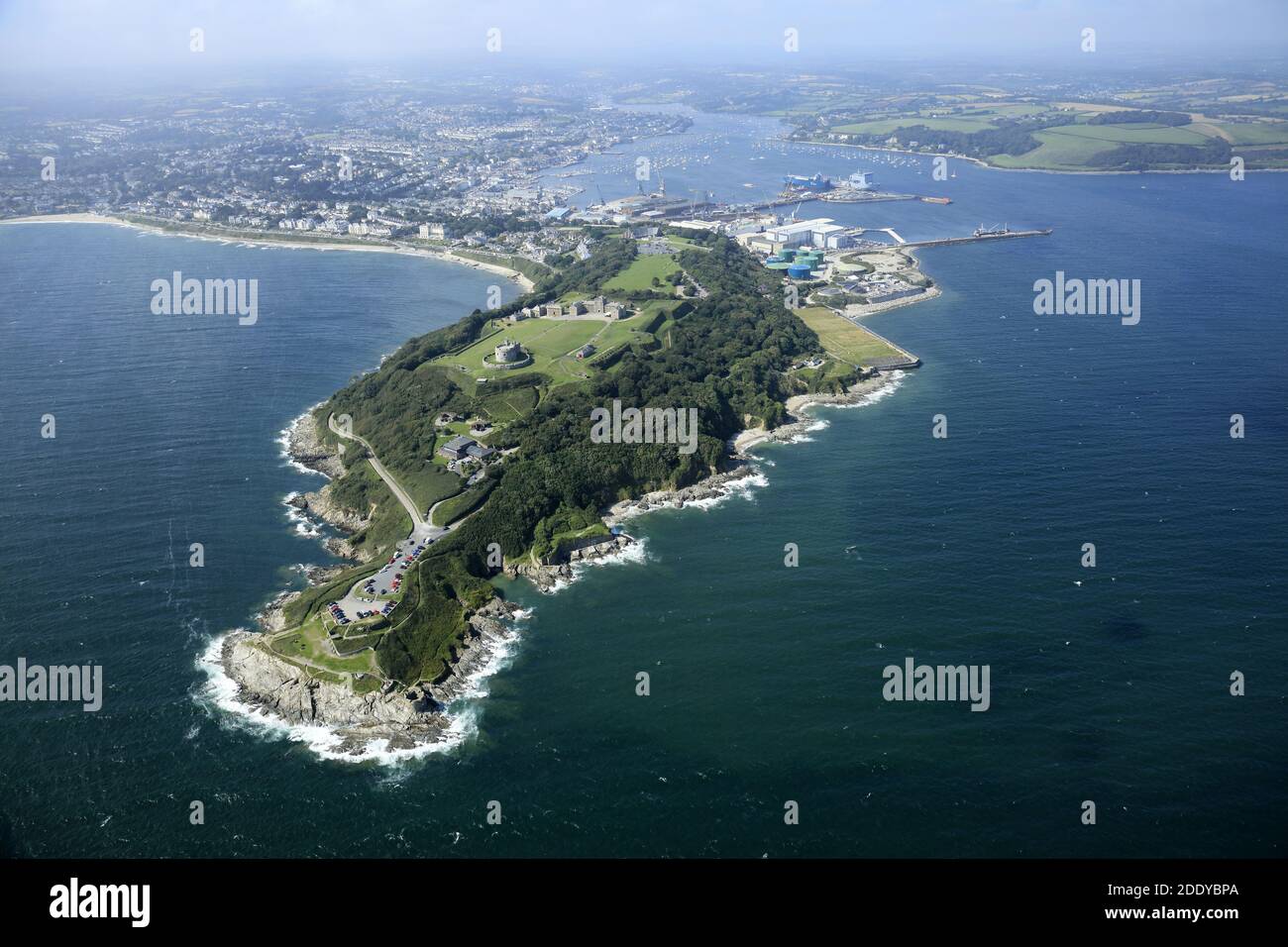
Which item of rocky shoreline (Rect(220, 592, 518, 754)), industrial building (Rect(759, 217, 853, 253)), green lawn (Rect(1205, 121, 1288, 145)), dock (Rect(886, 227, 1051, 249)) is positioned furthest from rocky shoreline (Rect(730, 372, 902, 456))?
green lawn (Rect(1205, 121, 1288, 145))

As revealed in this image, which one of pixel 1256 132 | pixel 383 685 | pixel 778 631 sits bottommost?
pixel 383 685

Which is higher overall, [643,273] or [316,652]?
[643,273]

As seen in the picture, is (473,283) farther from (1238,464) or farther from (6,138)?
(6,138)

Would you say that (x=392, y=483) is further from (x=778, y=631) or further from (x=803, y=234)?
(x=803, y=234)

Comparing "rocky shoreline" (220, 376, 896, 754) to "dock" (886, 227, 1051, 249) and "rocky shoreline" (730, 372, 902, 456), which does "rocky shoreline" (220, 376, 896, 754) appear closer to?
"rocky shoreline" (730, 372, 902, 456)

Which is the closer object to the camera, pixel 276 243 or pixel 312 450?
pixel 312 450

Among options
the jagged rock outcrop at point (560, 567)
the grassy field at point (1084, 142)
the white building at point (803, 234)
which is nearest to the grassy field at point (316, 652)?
the jagged rock outcrop at point (560, 567)

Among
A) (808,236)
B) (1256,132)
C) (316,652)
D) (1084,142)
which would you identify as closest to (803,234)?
(808,236)
